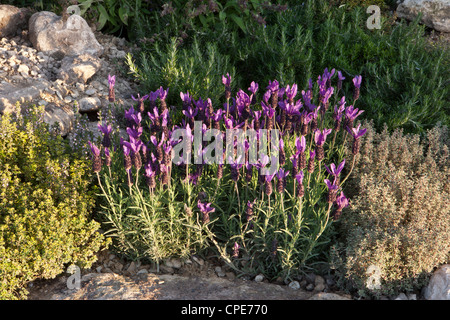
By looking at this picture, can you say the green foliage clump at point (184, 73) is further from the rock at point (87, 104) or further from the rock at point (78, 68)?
the rock at point (87, 104)

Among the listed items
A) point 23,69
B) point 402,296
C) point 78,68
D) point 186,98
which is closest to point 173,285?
point 186,98

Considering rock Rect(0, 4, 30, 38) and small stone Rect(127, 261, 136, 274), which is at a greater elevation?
rock Rect(0, 4, 30, 38)

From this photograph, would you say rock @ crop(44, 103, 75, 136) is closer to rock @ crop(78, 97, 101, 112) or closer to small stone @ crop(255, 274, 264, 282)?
rock @ crop(78, 97, 101, 112)

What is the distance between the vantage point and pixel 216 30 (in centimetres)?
538

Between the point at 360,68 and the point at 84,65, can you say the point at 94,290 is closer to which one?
the point at 84,65

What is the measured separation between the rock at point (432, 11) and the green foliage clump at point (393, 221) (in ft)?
10.5

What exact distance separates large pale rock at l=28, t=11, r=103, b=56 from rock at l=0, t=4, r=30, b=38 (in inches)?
7.3

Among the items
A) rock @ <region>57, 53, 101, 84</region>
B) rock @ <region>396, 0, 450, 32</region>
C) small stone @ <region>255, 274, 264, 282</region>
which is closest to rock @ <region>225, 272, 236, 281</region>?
small stone @ <region>255, 274, 264, 282</region>

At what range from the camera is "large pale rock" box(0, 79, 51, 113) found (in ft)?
13.0

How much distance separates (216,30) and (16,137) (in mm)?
2661

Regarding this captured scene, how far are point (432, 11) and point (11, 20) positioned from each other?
5145mm

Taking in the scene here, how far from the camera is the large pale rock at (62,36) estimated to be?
189 inches

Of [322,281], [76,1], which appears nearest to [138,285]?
[322,281]

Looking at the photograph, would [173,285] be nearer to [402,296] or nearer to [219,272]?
[219,272]
